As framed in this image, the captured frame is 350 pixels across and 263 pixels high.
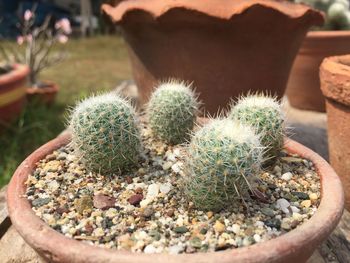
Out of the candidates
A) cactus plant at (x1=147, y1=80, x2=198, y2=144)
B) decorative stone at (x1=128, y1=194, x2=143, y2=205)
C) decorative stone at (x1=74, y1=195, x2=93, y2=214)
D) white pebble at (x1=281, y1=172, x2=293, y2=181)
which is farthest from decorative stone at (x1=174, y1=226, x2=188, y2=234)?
cactus plant at (x1=147, y1=80, x2=198, y2=144)

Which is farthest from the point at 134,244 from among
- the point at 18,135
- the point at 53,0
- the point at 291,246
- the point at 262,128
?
the point at 53,0

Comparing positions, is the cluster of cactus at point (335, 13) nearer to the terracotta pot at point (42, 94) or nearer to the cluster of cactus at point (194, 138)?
the cluster of cactus at point (194, 138)

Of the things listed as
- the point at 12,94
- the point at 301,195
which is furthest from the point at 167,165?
the point at 12,94

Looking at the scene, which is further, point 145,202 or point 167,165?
point 167,165

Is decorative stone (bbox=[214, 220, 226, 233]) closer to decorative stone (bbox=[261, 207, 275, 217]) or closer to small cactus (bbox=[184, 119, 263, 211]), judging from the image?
small cactus (bbox=[184, 119, 263, 211])

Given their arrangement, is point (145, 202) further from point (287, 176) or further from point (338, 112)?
point (338, 112)

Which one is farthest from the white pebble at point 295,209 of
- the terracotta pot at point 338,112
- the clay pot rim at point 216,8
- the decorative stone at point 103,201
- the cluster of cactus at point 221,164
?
the clay pot rim at point 216,8

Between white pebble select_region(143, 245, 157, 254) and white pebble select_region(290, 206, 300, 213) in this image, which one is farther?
white pebble select_region(290, 206, 300, 213)
